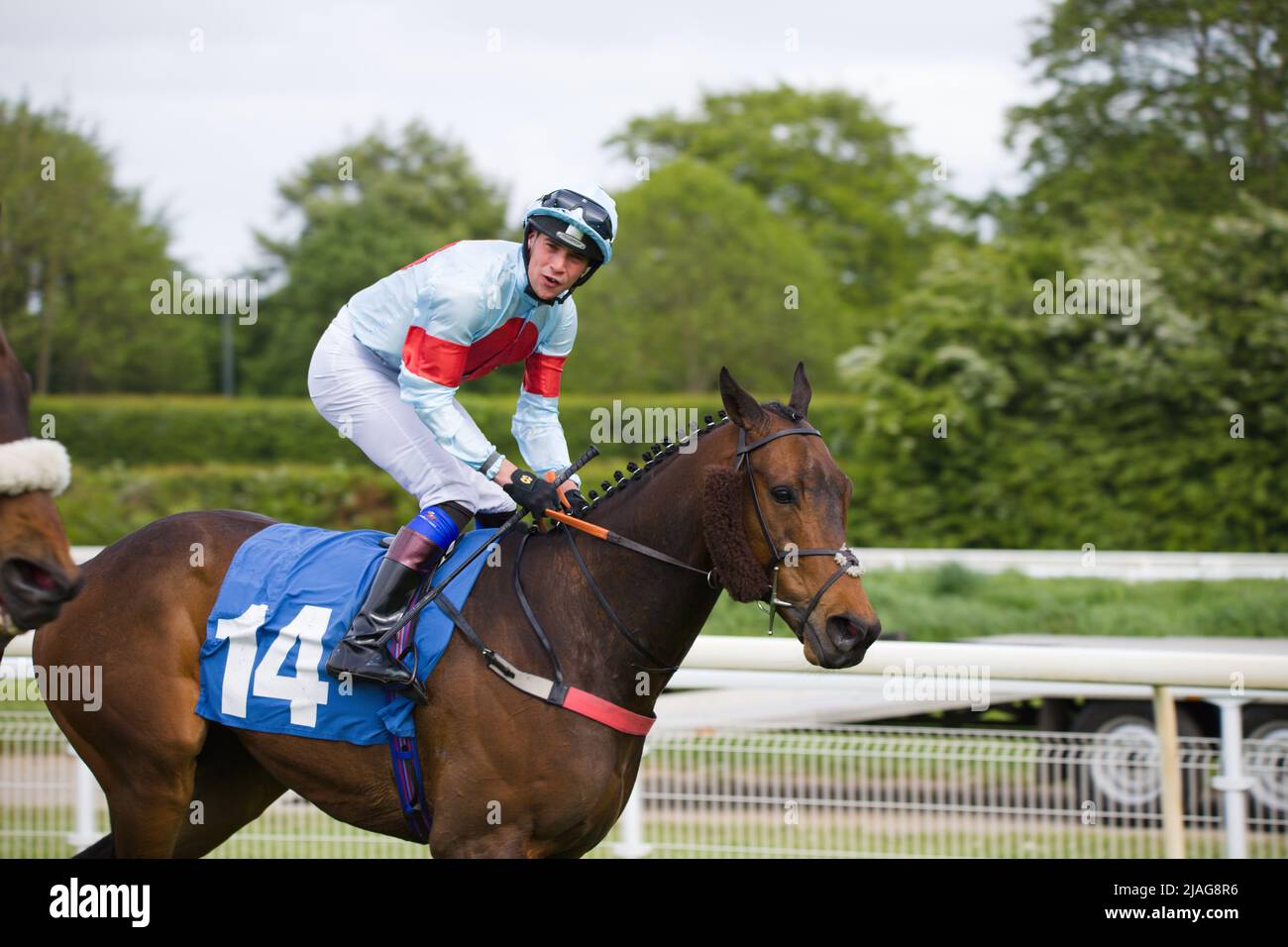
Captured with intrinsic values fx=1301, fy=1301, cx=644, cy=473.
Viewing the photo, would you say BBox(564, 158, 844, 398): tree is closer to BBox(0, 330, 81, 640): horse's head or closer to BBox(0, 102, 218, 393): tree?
BBox(0, 102, 218, 393): tree

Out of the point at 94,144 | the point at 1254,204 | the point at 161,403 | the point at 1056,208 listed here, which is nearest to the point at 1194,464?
the point at 1254,204

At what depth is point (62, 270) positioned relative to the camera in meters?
23.0

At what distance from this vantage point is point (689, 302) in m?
22.2

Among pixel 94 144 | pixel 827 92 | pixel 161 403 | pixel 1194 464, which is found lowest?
pixel 1194 464

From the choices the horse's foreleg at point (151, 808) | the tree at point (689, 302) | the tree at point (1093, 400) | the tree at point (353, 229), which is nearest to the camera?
the horse's foreleg at point (151, 808)

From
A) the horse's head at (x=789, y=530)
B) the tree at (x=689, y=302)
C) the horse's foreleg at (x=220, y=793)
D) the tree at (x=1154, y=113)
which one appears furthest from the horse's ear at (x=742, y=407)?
the tree at (x=689, y=302)

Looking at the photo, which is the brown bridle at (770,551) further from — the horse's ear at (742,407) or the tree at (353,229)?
the tree at (353,229)

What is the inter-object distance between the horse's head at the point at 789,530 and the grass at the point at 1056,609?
18.7 ft

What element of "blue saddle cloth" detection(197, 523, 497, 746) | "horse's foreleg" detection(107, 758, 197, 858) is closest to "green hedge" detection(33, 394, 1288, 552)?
"blue saddle cloth" detection(197, 523, 497, 746)

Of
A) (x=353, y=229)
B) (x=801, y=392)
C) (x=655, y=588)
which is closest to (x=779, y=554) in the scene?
(x=655, y=588)

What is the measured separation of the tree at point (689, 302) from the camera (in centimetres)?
2183

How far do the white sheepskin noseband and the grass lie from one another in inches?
268
